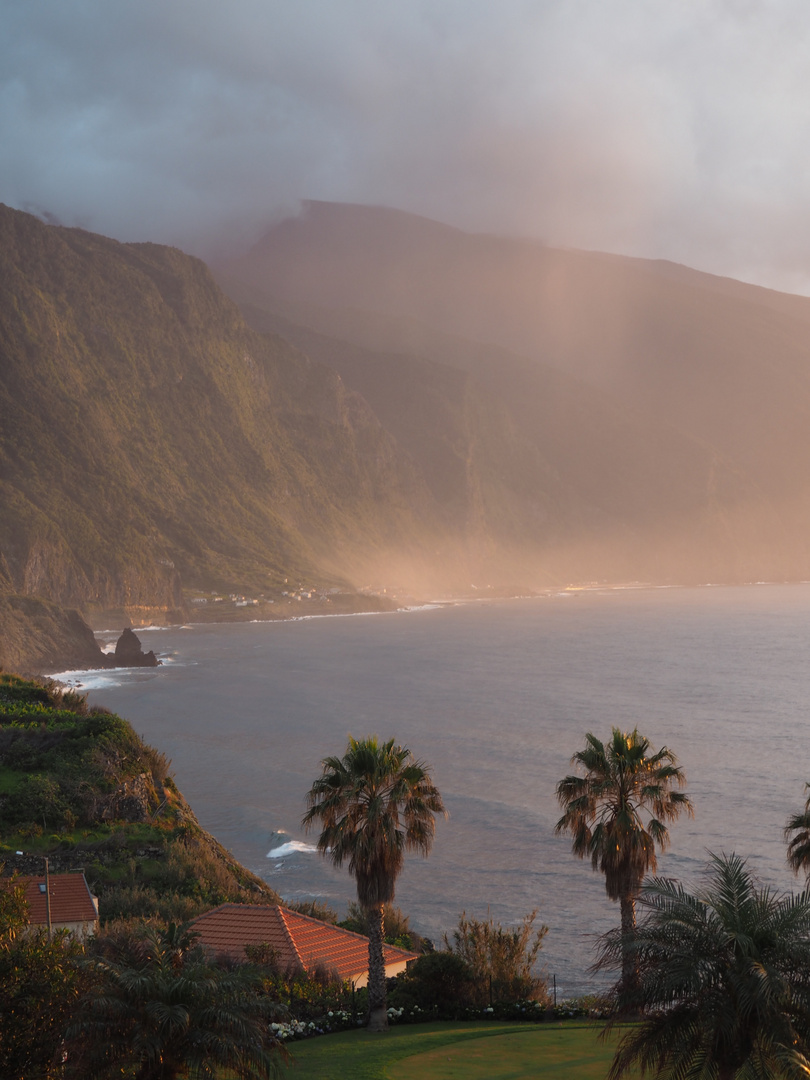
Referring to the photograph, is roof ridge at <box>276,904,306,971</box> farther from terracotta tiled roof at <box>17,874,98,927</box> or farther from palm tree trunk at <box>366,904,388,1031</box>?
terracotta tiled roof at <box>17,874,98,927</box>

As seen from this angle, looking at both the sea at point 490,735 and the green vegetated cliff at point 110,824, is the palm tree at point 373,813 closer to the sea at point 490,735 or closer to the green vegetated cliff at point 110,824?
the sea at point 490,735

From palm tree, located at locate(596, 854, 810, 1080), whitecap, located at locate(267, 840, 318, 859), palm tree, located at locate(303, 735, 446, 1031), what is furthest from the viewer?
whitecap, located at locate(267, 840, 318, 859)

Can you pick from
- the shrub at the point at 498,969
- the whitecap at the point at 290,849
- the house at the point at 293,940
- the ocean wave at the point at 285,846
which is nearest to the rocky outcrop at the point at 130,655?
the ocean wave at the point at 285,846

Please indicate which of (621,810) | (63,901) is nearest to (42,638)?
(63,901)

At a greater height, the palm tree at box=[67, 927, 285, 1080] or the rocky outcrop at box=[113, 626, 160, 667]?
the rocky outcrop at box=[113, 626, 160, 667]

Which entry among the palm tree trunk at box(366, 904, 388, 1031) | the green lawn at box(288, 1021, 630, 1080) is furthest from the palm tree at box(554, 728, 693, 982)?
the palm tree trunk at box(366, 904, 388, 1031)

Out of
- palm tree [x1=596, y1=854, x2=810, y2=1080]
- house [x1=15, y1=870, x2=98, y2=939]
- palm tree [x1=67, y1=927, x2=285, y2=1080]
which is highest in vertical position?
palm tree [x1=596, y1=854, x2=810, y2=1080]
